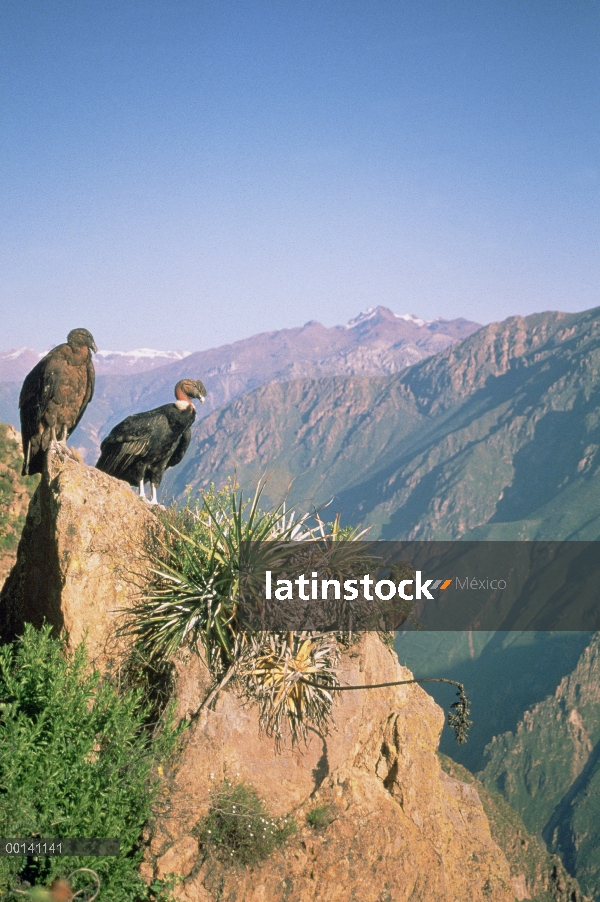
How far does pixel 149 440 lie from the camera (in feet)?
36.6

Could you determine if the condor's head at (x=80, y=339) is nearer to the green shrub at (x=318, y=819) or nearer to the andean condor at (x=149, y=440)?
the andean condor at (x=149, y=440)

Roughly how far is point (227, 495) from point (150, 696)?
2973mm

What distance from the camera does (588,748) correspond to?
145500 mm

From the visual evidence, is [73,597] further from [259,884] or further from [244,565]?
[259,884]

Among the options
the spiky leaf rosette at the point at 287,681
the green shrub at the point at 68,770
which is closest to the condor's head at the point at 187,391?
the spiky leaf rosette at the point at 287,681

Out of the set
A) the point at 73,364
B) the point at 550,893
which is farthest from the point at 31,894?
the point at 550,893

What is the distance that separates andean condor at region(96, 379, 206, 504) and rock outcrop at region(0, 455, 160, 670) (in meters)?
1.03

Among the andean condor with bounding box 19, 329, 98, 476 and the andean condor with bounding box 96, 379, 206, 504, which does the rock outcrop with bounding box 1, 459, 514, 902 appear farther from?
the andean condor with bounding box 19, 329, 98, 476

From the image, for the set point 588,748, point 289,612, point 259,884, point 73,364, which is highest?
point 73,364

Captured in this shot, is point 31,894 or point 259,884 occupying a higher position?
point 31,894

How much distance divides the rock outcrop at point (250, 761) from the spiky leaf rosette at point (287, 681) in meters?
0.27

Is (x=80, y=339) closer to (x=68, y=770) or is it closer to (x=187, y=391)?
(x=187, y=391)

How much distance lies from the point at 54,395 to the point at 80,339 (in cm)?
111

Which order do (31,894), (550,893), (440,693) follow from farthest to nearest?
(440,693) → (550,893) → (31,894)
